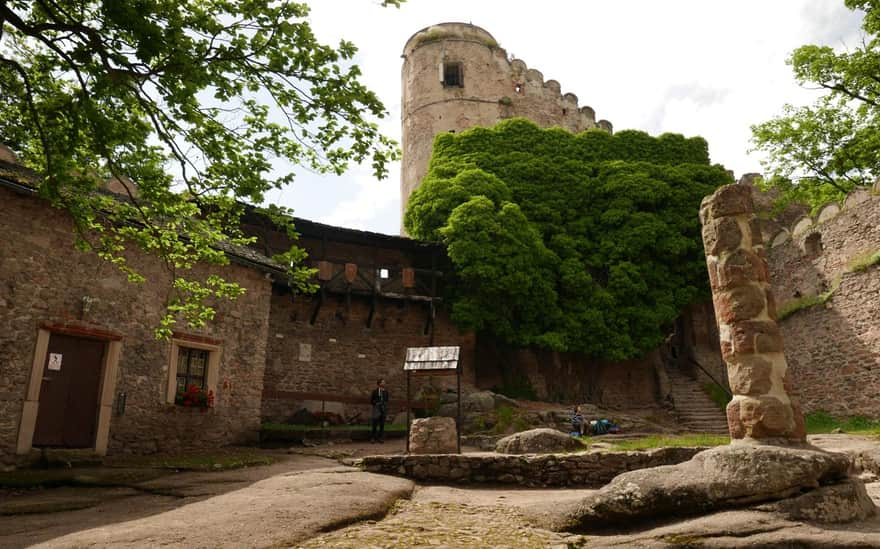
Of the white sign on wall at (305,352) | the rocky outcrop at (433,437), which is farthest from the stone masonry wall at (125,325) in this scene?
the white sign on wall at (305,352)

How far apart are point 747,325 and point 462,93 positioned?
24.9 m

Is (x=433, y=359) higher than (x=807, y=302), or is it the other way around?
(x=807, y=302)

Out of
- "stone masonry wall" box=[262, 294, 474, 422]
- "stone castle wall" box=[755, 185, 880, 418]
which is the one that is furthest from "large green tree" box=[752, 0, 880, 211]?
"stone masonry wall" box=[262, 294, 474, 422]

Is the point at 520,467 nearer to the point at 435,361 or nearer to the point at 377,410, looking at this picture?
the point at 435,361

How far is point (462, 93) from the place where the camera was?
29688 millimetres

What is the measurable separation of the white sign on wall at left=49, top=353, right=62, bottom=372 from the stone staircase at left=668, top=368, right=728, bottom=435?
56.9 feet

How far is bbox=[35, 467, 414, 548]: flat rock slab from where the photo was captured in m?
4.87

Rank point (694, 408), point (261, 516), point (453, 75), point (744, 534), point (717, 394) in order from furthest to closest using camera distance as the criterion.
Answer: point (453, 75)
point (717, 394)
point (694, 408)
point (261, 516)
point (744, 534)

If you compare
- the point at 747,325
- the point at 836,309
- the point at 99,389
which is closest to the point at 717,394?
the point at 836,309

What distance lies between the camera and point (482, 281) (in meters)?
20.2

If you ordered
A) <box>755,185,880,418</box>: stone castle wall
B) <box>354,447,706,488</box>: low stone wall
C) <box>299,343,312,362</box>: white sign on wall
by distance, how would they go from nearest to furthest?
<box>354,447,706,488</box>: low stone wall < <box>755,185,880,418</box>: stone castle wall < <box>299,343,312,362</box>: white sign on wall

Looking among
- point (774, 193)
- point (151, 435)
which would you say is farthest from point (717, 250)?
point (774, 193)

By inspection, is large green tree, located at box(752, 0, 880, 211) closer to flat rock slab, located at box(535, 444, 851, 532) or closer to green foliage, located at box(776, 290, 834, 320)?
green foliage, located at box(776, 290, 834, 320)

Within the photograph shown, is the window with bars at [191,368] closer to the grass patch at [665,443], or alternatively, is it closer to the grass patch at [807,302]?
the grass patch at [665,443]
